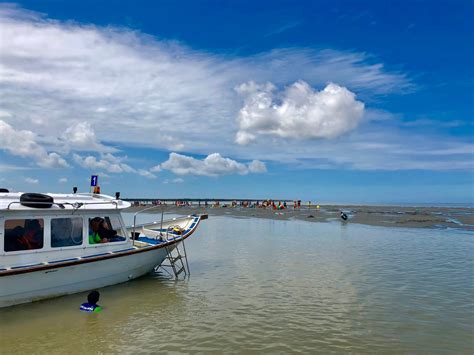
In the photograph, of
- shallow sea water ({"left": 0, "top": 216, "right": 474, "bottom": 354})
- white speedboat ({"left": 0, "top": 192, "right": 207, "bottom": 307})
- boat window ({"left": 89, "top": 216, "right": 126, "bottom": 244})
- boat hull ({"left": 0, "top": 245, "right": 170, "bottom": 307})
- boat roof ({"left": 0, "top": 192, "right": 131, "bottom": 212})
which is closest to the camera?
shallow sea water ({"left": 0, "top": 216, "right": 474, "bottom": 354})

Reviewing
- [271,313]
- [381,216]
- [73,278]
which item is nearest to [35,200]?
[73,278]

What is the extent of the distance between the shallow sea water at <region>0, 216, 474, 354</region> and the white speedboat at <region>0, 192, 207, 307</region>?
512mm

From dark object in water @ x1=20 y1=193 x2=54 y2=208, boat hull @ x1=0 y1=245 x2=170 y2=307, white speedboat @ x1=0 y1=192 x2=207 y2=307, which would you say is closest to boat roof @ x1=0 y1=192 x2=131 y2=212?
white speedboat @ x1=0 y1=192 x2=207 y2=307

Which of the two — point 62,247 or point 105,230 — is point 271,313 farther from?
point 62,247

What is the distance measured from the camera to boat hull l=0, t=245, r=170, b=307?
1119 centimetres

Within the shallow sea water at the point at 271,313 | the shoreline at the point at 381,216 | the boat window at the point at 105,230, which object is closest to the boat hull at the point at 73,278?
the shallow sea water at the point at 271,313

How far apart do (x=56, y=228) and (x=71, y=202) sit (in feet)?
4.38

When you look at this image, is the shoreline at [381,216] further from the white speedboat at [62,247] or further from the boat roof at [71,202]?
the boat roof at [71,202]

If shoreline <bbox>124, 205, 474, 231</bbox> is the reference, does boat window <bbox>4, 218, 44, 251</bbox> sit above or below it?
above

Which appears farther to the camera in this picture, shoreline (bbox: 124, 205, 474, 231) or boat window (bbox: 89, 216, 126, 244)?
shoreline (bbox: 124, 205, 474, 231)

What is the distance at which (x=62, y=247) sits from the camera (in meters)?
12.5

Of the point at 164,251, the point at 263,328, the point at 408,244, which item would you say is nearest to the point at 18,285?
the point at 164,251

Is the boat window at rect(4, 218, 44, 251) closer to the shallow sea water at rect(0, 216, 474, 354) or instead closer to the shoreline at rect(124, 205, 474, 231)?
the shallow sea water at rect(0, 216, 474, 354)

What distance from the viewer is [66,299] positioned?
12.2 meters
